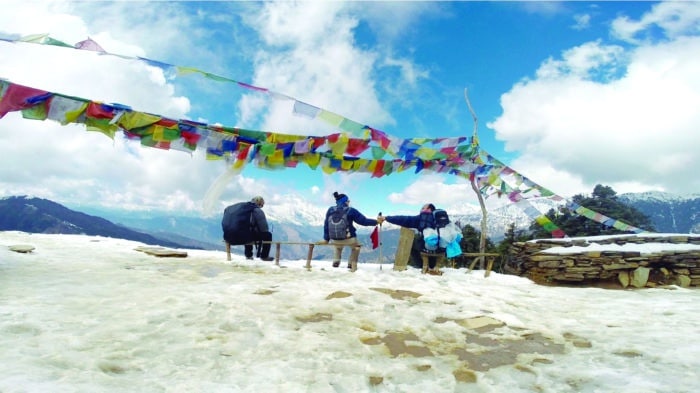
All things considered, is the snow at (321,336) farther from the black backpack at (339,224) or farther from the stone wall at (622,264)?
the black backpack at (339,224)

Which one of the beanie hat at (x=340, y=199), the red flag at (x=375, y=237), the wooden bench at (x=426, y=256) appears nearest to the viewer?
the wooden bench at (x=426, y=256)

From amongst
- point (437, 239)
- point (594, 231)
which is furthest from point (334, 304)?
point (594, 231)

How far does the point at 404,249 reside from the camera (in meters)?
11.0

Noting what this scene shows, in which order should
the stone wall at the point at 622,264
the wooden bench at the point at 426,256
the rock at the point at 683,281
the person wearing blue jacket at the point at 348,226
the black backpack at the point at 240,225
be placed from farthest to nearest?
the black backpack at the point at 240,225, the person wearing blue jacket at the point at 348,226, the wooden bench at the point at 426,256, the stone wall at the point at 622,264, the rock at the point at 683,281

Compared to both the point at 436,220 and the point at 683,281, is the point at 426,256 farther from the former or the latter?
the point at 683,281

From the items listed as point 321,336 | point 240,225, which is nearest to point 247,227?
point 240,225

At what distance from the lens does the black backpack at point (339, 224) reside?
11.2 meters

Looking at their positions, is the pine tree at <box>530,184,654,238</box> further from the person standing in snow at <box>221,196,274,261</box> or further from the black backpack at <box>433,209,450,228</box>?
the person standing in snow at <box>221,196,274,261</box>

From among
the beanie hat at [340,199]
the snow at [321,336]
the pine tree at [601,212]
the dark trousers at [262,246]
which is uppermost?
the pine tree at [601,212]

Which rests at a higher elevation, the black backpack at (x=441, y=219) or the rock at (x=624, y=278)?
the black backpack at (x=441, y=219)

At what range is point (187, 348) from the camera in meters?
3.89

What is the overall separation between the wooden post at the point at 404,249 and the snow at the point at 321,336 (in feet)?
10.2

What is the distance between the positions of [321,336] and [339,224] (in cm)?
684

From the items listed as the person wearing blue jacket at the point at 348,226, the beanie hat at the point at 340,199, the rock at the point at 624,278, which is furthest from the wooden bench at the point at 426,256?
the rock at the point at 624,278
